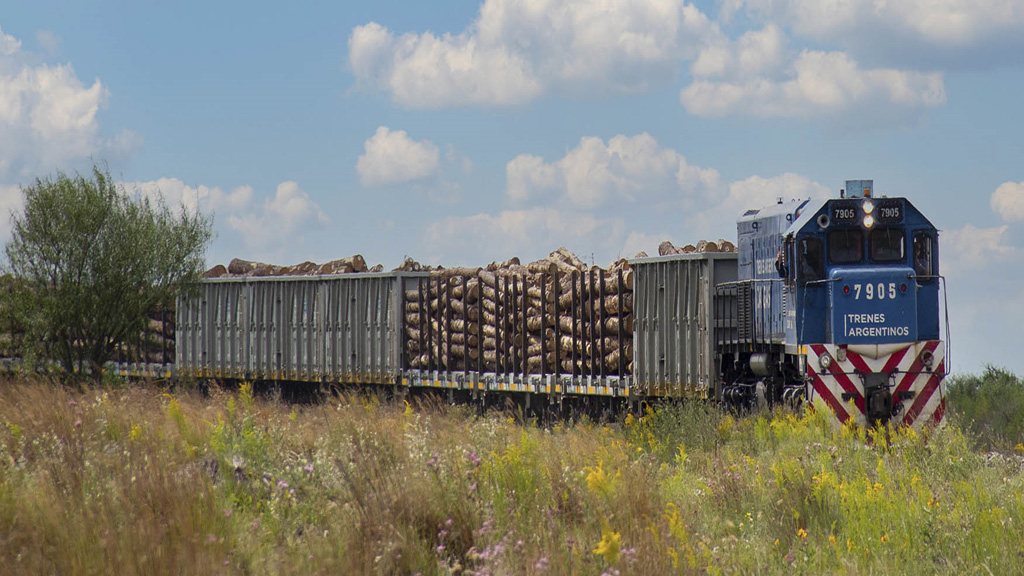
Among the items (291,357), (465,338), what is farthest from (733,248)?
(291,357)

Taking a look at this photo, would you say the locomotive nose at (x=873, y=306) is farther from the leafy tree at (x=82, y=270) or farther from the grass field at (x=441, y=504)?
the leafy tree at (x=82, y=270)

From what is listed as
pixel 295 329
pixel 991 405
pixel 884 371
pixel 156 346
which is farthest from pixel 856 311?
pixel 156 346

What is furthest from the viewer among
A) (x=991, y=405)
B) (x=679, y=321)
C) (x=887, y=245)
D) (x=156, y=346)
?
(x=156, y=346)

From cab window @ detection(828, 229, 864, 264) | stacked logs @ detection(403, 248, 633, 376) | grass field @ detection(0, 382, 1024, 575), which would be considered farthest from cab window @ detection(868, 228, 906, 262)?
stacked logs @ detection(403, 248, 633, 376)

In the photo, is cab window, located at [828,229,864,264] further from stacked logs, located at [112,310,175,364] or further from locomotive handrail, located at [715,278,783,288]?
stacked logs, located at [112,310,175,364]

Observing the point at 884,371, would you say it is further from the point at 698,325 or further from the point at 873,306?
the point at 698,325

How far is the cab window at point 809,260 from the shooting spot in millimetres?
14703

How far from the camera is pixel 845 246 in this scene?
1493 cm

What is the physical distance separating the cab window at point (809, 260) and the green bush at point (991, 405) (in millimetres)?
2661

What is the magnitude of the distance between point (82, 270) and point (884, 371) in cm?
1896

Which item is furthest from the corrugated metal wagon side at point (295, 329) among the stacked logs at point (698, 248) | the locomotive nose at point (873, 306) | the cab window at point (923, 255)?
the cab window at point (923, 255)

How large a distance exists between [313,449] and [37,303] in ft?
60.1

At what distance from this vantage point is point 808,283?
14664 millimetres

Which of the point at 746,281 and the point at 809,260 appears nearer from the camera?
the point at 809,260
